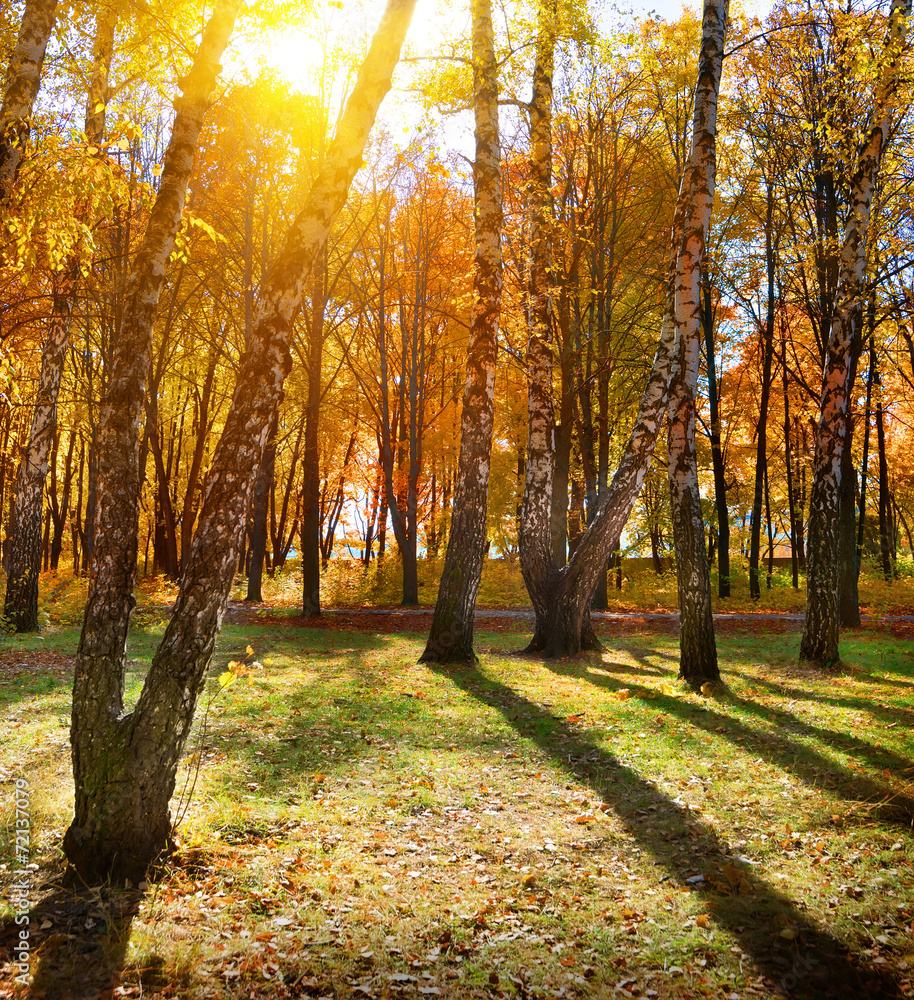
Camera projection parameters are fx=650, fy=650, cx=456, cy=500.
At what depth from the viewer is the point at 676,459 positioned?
8734 mm

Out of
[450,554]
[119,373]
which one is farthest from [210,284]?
[119,373]

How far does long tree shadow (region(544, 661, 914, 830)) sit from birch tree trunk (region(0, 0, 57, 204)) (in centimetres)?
825

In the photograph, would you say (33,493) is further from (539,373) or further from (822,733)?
(822,733)

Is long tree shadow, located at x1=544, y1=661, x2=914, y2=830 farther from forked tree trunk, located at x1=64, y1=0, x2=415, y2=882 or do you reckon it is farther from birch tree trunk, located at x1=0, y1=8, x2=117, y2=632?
birch tree trunk, located at x1=0, y1=8, x2=117, y2=632

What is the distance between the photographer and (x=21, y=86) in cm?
564

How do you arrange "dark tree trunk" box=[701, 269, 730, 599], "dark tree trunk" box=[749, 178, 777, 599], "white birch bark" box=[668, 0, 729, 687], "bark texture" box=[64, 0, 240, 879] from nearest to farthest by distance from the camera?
"bark texture" box=[64, 0, 240, 879], "white birch bark" box=[668, 0, 729, 687], "dark tree trunk" box=[749, 178, 777, 599], "dark tree trunk" box=[701, 269, 730, 599]

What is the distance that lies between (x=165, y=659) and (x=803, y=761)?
549 centimetres

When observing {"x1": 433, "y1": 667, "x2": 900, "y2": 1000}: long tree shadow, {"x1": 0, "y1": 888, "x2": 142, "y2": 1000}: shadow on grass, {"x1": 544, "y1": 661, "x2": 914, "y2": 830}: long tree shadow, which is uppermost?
{"x1": 544, "y1": 661, "x2": 914, "y2": 830}: long tree shadow

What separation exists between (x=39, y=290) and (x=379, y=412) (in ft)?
44.1

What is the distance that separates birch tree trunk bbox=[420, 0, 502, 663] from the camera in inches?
403

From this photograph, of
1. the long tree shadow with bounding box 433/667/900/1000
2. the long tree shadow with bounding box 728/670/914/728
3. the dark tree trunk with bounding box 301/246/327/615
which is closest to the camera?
the long tree shadow with bounding box 433/667/900/1000

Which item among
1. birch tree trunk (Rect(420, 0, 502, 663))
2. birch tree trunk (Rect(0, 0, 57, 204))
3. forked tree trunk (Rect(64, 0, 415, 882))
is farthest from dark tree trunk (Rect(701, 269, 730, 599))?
forked tree trunk (Rect(64, 0, 415, 882))

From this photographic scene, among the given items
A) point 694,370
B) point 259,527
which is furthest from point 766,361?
point 259,527

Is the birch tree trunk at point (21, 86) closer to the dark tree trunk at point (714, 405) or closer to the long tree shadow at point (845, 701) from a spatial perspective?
the long tree shadow at point (845, 701)
